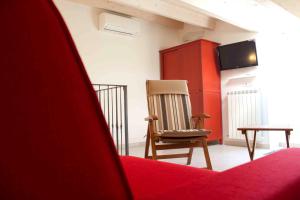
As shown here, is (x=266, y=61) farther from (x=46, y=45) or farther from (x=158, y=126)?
(x=46, y=45)

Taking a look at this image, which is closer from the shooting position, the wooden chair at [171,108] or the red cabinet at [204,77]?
the wooden chair at [171,108]

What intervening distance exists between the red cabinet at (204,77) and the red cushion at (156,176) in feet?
12.9

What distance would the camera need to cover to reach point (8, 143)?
0.91ft

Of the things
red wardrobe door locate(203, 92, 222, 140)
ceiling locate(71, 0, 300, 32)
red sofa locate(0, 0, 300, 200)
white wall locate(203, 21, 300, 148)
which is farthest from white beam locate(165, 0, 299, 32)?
red sofa locate(0, 0, 300, 200)

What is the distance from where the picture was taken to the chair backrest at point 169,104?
2.93 meters

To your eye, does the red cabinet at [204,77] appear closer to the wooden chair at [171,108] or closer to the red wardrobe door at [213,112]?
the red wardrobe door at [213,112]

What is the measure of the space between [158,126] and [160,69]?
3053 millimetres

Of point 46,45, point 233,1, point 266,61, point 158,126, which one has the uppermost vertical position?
point 233,1

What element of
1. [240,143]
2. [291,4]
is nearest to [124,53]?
[240,143]

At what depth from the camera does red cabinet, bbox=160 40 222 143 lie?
4891 mm

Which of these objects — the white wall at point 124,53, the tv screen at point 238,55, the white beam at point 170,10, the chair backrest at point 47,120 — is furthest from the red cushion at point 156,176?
the tv screen at point 238,55

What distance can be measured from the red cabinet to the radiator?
0.78 ft

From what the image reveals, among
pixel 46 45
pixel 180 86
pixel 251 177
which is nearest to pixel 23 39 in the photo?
pixel 46 45

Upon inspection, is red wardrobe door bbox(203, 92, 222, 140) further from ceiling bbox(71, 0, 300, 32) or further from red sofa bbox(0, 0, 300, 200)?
red sofa bbox(0, 0, 300, 200)
